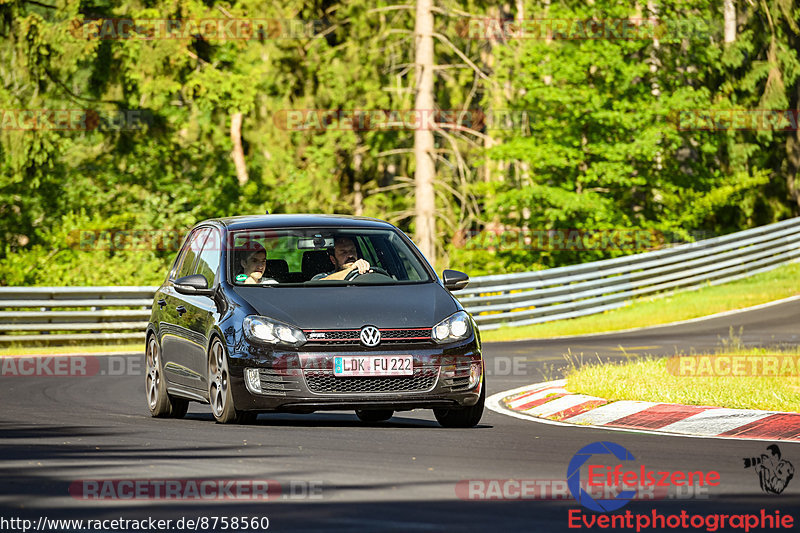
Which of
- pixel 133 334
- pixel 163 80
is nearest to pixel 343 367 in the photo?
pixel 133 334

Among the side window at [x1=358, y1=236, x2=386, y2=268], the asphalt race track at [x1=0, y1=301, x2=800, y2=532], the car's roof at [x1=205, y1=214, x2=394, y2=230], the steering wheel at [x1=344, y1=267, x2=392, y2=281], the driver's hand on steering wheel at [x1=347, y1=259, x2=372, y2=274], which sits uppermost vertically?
the car's roof at [x1=205, y1=214, x2=394, y2=230]

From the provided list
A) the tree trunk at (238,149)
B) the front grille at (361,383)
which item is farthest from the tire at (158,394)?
the tree trunk at (238,149)

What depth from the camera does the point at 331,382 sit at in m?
10.8

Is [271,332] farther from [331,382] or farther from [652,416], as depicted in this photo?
[652,416]

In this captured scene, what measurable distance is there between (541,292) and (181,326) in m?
18.1

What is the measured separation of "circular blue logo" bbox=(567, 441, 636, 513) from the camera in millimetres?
7504

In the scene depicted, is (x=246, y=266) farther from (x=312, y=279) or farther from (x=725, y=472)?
(x=725, y=472)

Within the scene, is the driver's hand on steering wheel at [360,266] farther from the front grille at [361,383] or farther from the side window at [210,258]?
the front grille at [361,383]

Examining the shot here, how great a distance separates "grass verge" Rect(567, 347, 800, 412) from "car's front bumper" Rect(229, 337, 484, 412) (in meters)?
2.81

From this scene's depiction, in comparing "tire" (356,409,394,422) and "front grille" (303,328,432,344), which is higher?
"front grille" (303,328,432,344)

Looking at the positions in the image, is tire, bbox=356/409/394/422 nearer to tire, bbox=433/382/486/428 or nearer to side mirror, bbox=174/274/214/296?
tire, bbox=433/382/486/428

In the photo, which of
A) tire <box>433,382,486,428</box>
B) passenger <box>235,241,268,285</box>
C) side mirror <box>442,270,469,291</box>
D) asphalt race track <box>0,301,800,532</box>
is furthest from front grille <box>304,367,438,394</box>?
passenger <box>235,241,268,285</box>

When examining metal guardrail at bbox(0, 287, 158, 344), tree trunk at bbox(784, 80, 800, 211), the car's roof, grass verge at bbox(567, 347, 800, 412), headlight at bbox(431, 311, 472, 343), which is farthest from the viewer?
tree trunk at bbox(784, 80, 800, 211)

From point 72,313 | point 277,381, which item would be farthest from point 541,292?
point 277,381
